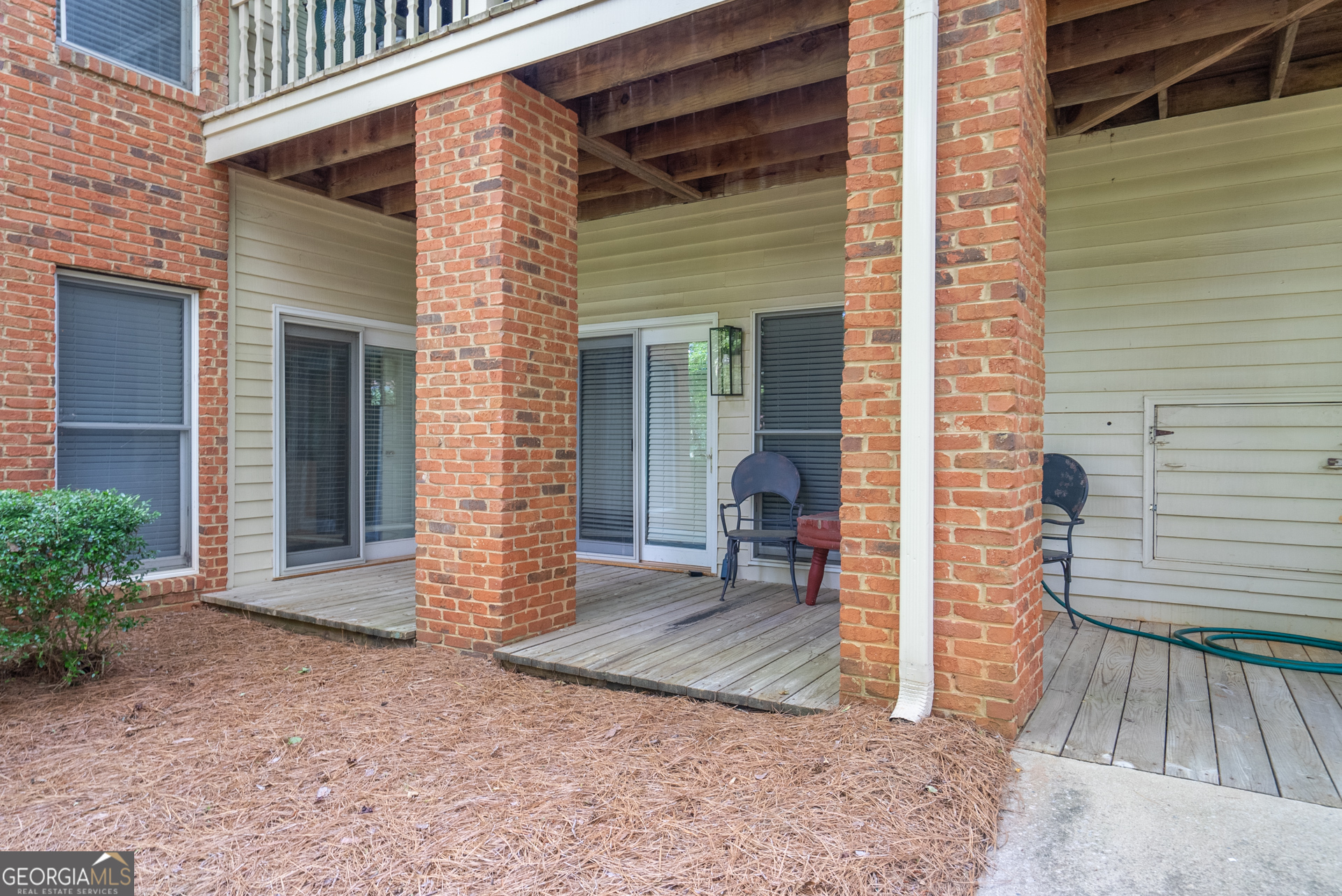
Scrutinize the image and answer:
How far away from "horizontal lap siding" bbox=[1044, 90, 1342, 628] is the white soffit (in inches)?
102

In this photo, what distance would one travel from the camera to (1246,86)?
12.6 ft

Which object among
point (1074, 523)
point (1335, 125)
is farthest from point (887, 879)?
point (1335, 125)

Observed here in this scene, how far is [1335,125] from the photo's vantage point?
12.2ft

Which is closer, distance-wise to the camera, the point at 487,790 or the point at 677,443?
the point at 487,790

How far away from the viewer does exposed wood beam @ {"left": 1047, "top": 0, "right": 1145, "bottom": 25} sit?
9.53 ft

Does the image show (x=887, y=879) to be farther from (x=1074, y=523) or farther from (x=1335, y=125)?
(x=1335, y=125)

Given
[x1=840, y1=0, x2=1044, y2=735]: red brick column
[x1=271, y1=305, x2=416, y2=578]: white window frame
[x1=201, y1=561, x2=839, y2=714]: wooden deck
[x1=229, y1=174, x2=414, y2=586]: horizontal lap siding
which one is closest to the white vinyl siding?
[x1=201, y1=561, x2=839, y2=714]: wooden deck

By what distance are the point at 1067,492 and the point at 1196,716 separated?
5.27 feet

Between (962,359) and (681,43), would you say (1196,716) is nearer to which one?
(962,359)

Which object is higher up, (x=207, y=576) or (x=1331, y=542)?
(x=1331, y=542)

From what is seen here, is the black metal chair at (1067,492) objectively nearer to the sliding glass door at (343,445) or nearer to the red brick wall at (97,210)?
the sliding glass door at (343,445)

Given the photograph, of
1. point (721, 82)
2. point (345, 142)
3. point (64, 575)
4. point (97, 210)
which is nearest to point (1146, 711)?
point (721, 82)

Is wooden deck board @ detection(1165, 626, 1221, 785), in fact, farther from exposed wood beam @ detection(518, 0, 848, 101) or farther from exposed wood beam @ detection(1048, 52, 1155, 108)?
exposed wood beam @ detection(518, 0, 848, 101)

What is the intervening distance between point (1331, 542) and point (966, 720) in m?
2.65
